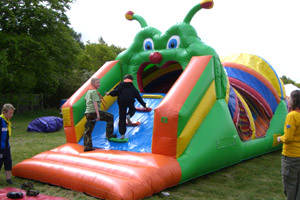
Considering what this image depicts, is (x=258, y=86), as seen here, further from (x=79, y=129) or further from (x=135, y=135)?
(x=79, y=129)

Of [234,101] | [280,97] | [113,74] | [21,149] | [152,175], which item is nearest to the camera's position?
[152,175]

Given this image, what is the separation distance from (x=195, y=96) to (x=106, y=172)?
5.53 feet

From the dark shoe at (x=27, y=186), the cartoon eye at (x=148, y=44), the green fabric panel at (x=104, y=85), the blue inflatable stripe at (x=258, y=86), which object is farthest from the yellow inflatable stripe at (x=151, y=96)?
the dark shoe at (x=27, y=186)

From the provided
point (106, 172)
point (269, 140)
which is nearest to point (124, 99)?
point (106, 172)

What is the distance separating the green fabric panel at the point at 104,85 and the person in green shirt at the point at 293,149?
135 inches

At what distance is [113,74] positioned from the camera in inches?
229

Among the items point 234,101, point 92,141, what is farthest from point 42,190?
point 234,101

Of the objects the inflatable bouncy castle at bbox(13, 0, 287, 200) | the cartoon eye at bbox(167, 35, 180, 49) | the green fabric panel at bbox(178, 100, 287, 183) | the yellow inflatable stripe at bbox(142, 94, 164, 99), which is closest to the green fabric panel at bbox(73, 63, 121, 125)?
the inflatable bouncy castle at bbox(13, 0, 287, 200)

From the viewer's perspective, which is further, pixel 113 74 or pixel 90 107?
pixel 113 74

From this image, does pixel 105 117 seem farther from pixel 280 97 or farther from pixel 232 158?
pixel 280 97

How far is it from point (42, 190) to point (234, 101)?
139 inches

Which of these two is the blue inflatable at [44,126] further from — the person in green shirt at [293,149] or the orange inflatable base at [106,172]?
the person in green shirt at [293,149]

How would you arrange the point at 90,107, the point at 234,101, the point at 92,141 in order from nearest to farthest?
the point at 90,107 → the point at 92,141 → the point at 234,101

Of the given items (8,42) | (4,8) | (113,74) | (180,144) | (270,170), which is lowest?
(270,170)
